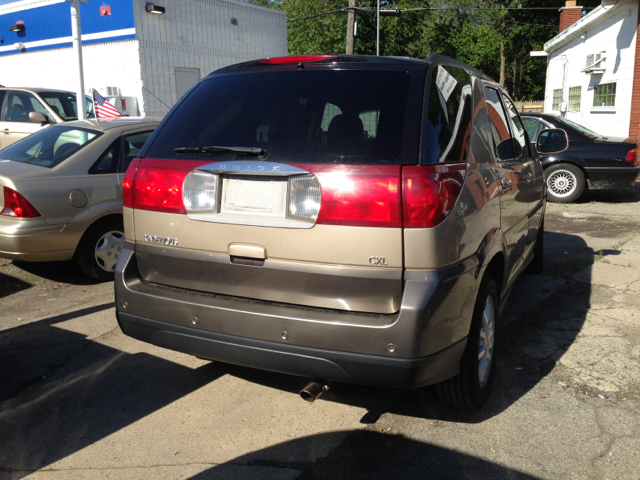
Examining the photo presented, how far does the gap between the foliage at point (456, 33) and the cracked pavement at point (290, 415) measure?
37.5m

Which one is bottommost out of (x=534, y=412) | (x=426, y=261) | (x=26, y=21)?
(x=534, y=412)

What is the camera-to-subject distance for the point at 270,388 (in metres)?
3.55

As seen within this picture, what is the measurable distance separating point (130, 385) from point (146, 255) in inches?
41.0

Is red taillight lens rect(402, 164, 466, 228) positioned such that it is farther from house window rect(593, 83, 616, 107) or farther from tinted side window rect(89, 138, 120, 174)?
house window rect(593, 83, 616, 107)

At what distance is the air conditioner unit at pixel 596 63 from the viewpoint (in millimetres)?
15617

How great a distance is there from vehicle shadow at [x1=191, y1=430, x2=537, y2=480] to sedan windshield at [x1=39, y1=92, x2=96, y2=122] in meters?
9.11

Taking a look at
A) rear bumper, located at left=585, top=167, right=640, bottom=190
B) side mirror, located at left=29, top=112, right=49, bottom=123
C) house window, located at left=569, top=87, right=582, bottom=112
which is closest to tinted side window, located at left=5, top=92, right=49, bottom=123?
side mirror, located at left=29, top=112, right=49, bottom=123

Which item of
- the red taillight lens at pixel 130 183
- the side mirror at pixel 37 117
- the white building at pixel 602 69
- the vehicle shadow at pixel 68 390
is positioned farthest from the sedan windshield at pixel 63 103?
the white building at pixel 602 69

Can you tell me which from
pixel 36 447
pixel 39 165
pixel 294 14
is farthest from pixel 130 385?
pixel 294 14

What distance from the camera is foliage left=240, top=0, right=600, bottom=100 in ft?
140

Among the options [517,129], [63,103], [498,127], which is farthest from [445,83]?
[63,103]

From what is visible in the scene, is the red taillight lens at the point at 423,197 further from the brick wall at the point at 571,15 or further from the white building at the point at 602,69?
the brick wall at the point at 571,15

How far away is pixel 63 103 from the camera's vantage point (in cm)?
1077

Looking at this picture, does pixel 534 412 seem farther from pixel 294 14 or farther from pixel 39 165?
pixel 294 14
